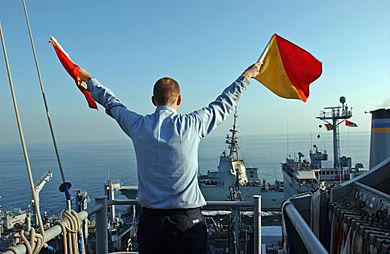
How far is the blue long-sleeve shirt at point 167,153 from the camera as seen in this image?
2422mm

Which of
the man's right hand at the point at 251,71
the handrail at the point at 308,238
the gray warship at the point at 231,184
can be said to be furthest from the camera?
the gray warship at the point at 231,184

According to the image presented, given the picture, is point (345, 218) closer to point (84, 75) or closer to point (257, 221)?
point (257, 221)

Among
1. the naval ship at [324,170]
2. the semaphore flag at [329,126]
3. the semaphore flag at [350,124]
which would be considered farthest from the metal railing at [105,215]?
the semaphore flag at [329,126]

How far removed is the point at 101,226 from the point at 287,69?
2.55m

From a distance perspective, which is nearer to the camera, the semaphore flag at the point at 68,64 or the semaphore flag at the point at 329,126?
the semaphore flag at the point at 68,64

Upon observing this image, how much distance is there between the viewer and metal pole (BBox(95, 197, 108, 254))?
3652 millimetres

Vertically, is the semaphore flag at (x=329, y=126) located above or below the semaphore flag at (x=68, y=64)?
below

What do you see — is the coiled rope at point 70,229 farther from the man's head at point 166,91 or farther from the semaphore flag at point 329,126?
the semaphore flag at point 329,126

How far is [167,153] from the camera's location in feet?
7.93

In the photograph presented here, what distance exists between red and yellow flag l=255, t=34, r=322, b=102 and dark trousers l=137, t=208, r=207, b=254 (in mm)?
2006

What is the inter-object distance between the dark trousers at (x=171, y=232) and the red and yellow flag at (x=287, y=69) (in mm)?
2006

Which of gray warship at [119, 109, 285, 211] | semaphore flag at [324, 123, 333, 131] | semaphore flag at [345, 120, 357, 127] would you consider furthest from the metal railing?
gray warship at [119, 109, 285, 211]

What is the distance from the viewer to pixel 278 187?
3866 centimetres

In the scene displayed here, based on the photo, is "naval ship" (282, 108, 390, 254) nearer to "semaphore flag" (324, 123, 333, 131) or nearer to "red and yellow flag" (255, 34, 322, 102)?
"red and yellow flag" (255, 34, 322, 102)
